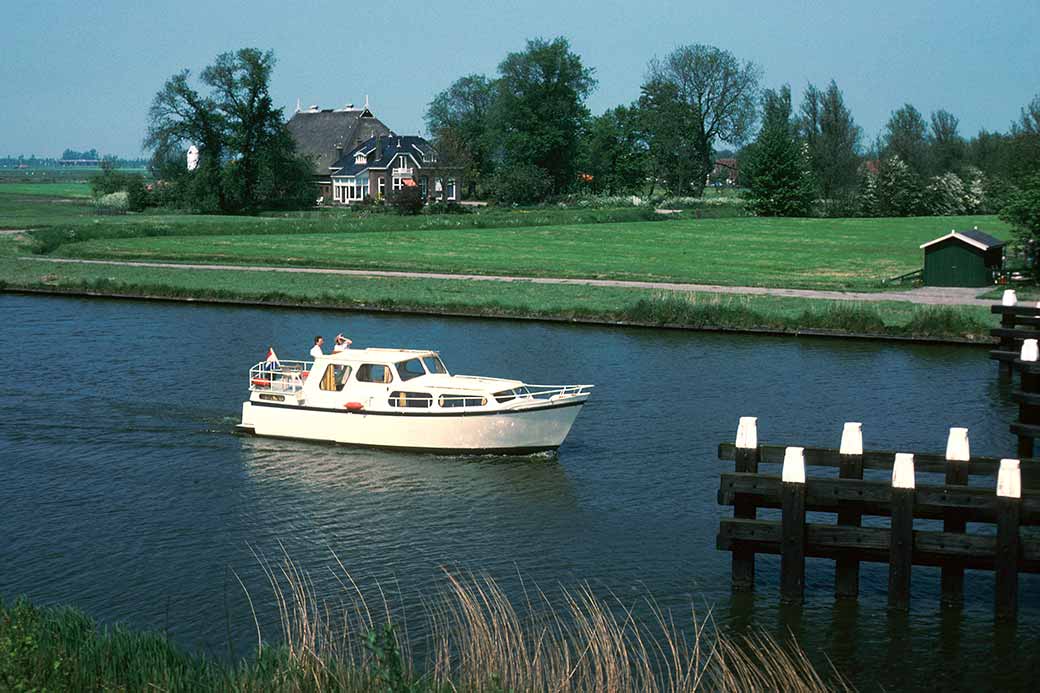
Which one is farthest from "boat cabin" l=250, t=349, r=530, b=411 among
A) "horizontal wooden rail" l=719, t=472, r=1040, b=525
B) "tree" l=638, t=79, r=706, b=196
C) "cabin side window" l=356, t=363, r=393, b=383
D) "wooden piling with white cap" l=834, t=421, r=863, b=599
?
"tree" l=638, t=79, r=706, b=196

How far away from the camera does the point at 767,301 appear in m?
63.2

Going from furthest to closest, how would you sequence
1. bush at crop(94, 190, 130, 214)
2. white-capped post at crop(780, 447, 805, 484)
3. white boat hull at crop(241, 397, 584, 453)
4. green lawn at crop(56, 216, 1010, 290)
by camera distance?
1. bush at crop(94, 190, 130, 214)
2. green lawn at crop(56, 216, 1010, 290)
3. white boat hull at crop(241, 397, 584, 453)
4. white-capped post at crop(780, 447, 805, 484)

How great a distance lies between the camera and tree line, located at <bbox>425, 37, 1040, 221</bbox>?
14550cm

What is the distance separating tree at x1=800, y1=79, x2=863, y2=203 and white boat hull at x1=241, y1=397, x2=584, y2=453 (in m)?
123

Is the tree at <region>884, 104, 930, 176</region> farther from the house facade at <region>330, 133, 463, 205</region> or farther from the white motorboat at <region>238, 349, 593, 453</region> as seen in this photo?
the white motorboat at <region>238, 349, 593, 453</region>

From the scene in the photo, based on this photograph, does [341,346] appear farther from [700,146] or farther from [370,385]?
[700,146]

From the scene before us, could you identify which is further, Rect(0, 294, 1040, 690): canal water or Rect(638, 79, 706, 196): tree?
Rect(638, 79, 706, 196): tree

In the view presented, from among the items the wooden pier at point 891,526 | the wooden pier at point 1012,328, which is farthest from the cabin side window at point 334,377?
the wooden pier at point 1012,328

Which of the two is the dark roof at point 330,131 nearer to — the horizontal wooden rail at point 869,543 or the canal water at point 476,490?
the canal water at point 476,490

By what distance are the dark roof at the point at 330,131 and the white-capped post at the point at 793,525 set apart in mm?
154479

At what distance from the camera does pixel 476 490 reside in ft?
102

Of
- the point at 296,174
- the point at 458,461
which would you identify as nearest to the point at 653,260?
the point at 458,461

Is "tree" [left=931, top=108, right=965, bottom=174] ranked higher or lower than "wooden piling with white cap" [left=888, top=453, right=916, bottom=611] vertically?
higher

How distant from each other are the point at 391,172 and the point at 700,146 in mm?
42830
